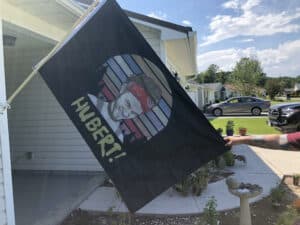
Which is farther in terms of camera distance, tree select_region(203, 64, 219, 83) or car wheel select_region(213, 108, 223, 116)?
tree select_region(203, 64, 219, 83)

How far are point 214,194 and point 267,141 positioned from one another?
9.13ft

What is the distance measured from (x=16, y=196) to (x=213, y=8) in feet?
19.7

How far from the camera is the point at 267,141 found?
244cm

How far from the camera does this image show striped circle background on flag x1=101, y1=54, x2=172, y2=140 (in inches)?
89.1

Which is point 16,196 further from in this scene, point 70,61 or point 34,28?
point 70,61

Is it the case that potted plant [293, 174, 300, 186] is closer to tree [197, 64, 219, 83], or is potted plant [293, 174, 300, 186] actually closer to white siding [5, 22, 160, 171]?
white siding [5, 22, 160, 171]

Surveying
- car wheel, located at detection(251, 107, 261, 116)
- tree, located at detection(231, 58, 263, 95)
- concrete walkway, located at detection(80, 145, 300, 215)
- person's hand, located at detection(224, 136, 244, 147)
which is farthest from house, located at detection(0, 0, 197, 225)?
tree, located at detection(231, 58, 263, 95)

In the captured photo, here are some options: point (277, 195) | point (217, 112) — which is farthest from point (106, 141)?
point (217, 112)

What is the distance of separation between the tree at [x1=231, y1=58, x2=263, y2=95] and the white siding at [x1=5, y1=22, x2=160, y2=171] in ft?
129

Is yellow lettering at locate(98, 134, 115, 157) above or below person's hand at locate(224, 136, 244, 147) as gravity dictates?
above

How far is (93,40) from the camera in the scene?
2291mm

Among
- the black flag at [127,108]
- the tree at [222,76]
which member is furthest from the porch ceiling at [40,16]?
the tree at [222,76]

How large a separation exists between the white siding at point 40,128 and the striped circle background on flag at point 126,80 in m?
4.48

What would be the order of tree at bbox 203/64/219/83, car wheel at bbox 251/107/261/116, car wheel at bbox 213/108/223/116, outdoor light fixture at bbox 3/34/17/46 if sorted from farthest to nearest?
tree at bbox 203/64/219/83 < car wheel at bbox 213/108/223/116 < car wheel at bbox 251/107/261/116 < outdoor light fixture at bbox 3/34/17/46
